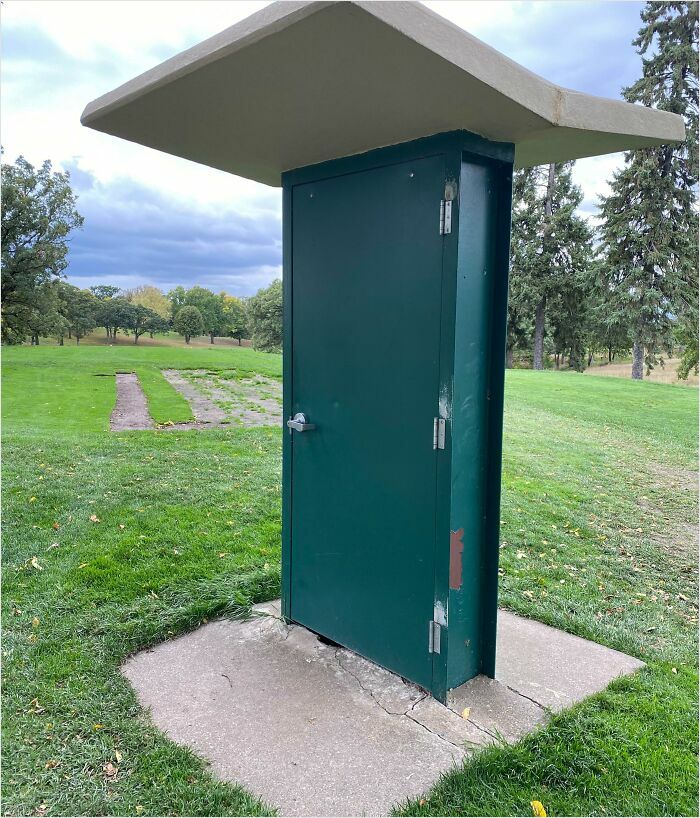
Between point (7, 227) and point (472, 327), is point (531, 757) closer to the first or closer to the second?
point (472, 327)

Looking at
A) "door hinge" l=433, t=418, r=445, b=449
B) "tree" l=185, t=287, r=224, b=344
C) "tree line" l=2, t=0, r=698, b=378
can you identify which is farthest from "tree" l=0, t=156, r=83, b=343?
"door hinge" l=433, t=418, r=445, b=449

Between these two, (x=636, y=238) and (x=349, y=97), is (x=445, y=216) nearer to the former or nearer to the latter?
(x=349, y=97)

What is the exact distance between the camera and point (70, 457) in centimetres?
724

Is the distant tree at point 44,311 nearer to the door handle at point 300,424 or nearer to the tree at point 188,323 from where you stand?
the tree at point 188,323

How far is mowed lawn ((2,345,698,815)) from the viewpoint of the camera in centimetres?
211

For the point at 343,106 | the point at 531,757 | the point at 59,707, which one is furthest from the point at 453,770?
the point at 343,106

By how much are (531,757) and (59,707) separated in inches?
77.7

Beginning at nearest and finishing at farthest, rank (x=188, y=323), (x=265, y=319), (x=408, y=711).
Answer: (x=408, y=711), (x=188, y=323), (x=265, y=319)

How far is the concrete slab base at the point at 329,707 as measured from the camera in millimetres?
2139

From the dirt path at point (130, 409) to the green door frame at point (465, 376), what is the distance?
7.93m

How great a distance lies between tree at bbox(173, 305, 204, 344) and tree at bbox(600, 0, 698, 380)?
71.6ft

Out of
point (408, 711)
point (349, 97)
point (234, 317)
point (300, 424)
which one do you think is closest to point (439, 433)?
point (300, 424)

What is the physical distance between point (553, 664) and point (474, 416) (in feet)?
4.53

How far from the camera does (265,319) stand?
40312 millimetres
